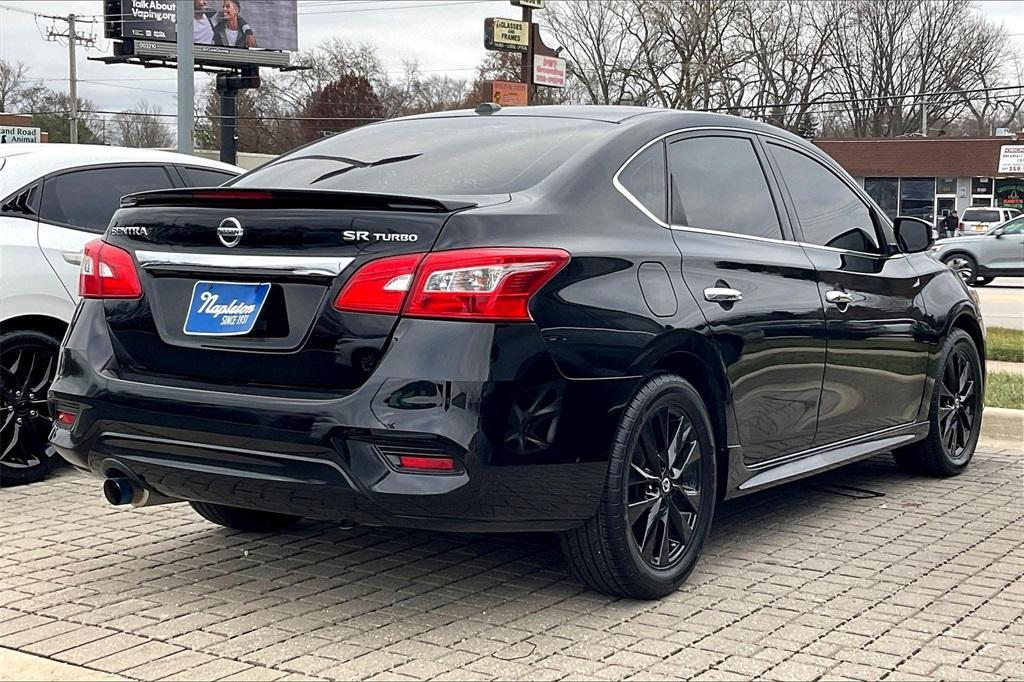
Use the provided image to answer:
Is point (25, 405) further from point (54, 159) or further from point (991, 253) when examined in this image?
point (991, 253)

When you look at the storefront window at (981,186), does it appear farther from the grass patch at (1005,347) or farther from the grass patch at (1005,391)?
the grass patch at (1005,391)

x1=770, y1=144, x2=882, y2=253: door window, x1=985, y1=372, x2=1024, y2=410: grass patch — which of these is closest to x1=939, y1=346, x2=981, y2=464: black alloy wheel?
x1=770, y1=144, x2=882, y2=253: door window

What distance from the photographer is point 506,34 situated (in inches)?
982

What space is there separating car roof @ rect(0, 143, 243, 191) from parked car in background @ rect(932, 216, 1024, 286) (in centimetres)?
2325

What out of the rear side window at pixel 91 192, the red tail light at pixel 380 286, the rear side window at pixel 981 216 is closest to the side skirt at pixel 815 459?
the red tail light at pixel 380 286

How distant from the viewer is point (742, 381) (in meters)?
4.99

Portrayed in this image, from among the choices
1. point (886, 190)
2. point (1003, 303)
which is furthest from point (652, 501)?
point (886, 190)

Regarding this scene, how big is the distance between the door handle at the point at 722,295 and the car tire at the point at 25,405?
3.32m

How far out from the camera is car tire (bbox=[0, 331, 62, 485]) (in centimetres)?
640

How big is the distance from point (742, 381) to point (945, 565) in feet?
3.61

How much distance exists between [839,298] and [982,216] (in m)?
46.7

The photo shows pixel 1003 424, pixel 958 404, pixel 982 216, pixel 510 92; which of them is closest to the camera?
pixel 958 404

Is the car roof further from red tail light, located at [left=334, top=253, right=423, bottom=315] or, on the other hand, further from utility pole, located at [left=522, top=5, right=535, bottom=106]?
utility pole, located at [left=522, top=5, right=535, bottom=106]

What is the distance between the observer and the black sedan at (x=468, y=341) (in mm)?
3969
